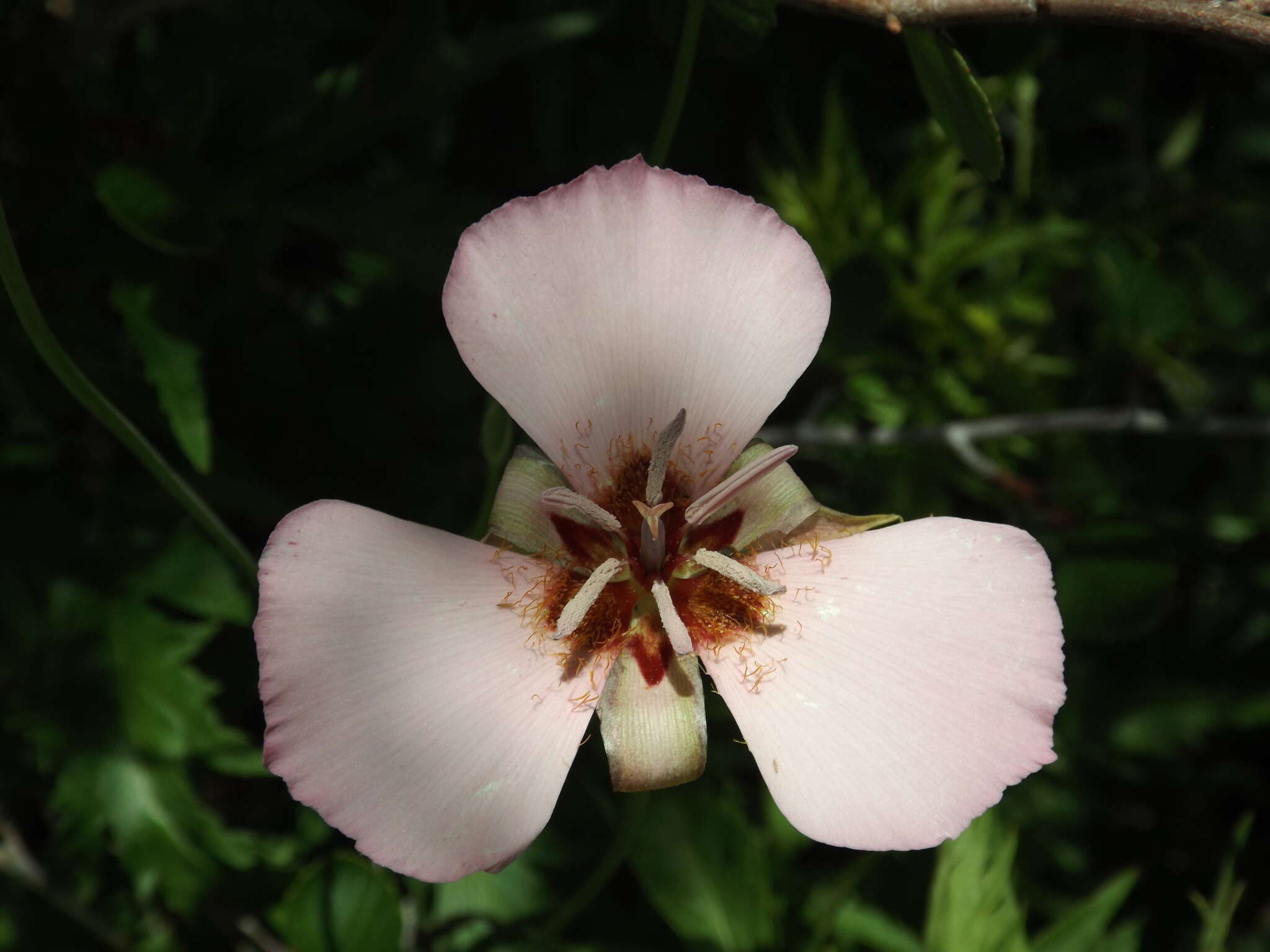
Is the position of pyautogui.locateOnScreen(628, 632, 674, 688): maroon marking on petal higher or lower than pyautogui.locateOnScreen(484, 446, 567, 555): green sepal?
lower

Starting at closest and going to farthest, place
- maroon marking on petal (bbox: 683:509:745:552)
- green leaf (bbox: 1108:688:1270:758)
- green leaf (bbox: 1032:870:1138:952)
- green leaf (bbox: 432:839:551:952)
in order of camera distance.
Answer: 1. maroon marking on petal (bbox: 683:509:745:552)
2. green leaf (bbox: 1032:870:1138:952)
3. green leaf (bbox: 432:839:551:952)
4. green leaf (bbox: 1108:688:1270:758)

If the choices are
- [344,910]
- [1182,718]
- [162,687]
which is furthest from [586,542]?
[1182,718]

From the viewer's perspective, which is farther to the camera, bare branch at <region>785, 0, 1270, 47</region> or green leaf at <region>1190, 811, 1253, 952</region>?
green leaf at <region>1190, 811, 1253, 952</region>

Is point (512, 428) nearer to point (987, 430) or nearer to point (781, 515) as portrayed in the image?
point (781, 515)

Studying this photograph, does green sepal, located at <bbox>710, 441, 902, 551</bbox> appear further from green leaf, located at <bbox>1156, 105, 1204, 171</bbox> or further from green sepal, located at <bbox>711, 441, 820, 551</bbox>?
green leaf, located at <bbox>1156, 105, 1204, 171</bbox>

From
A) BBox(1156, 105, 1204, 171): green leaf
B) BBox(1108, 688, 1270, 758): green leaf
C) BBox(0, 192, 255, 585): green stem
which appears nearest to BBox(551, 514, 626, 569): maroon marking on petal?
BBox(0, 192, 255, 585): green stem

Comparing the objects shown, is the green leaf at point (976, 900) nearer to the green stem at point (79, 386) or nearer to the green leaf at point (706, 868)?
the green leaf at point (706, 868)

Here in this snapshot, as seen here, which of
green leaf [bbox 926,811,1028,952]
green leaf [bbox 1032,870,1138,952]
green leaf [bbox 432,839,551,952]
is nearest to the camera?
→ green leaf [bbox 926,811,1028,952]
